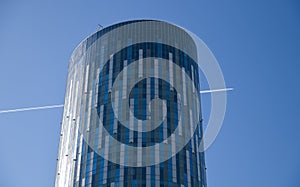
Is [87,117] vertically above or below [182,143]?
above

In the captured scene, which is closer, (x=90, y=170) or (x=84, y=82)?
(x=90, y=170)

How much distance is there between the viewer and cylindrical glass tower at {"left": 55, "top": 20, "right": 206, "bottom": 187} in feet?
363

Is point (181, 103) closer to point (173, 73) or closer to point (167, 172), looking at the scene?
point (173, 73)

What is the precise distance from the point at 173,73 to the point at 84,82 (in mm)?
25143

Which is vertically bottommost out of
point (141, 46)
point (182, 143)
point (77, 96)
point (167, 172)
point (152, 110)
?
point (167, 172)

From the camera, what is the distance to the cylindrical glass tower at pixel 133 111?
111m

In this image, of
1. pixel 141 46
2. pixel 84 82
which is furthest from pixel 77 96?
pixel 141 46

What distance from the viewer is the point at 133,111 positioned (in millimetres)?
116250

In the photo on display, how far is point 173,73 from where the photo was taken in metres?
125

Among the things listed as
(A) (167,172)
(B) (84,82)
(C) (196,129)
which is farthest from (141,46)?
(A) (167,172)

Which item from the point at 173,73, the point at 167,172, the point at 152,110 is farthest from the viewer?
the point at 173,73

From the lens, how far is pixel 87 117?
4783 inches

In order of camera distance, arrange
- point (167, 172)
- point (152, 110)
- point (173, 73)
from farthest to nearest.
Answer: point (173, 73) < point (152, 110) < point (167, 172)

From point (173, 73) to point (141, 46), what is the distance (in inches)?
469
